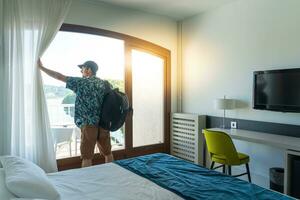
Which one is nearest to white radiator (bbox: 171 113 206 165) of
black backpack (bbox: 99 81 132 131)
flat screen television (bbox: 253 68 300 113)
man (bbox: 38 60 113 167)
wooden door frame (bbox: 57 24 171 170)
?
wooden door frame (bbox: 57 24 171 170)

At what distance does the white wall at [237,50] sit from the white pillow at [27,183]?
8.75 ft

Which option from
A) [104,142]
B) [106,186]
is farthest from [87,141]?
[106,186]

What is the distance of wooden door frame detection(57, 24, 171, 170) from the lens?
3.33 metres

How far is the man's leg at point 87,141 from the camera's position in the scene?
2.95 metres

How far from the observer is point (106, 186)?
5.69ft

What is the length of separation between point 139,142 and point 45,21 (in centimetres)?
229

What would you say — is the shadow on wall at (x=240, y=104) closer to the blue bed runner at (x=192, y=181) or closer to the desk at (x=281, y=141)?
the desk at (x=281, y=141)

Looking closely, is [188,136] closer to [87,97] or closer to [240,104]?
[240,104]

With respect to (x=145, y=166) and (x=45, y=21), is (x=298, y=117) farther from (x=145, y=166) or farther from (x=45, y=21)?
(x=45, y=21)

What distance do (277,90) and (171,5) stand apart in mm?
1900

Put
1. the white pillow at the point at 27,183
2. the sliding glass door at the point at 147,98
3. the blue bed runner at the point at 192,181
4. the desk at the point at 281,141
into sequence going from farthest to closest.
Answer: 1. the sliding glass door at the point at 147,98
2. the desk at the point at 281,141
3. the blue bed runner at the point at 192,181
4. the white pillow at the point at 27,183

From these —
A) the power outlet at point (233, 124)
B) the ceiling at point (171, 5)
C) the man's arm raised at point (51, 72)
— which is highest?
the ceiling at point (171, 5)

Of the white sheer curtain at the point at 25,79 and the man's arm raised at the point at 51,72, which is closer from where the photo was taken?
the white sheer curtain at the point at 25,79

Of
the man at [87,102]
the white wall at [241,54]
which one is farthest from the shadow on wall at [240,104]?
the man at [87,102]
